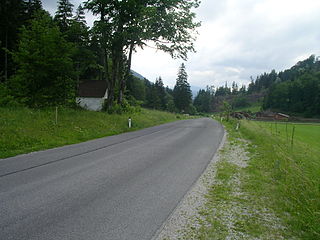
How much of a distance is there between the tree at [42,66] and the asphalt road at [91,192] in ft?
32.7

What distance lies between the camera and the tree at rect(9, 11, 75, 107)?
15.3 m

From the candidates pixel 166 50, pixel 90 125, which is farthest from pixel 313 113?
pixel 90 125

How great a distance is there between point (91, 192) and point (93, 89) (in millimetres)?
31940

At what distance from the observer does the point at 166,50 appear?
19.5 meters

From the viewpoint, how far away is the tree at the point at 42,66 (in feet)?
50.2

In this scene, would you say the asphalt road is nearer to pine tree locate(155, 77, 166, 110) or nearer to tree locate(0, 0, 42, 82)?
tree locate(0, 0, 42, 82)

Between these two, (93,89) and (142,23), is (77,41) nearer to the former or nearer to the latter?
(142,23)

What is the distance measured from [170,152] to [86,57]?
1680cm

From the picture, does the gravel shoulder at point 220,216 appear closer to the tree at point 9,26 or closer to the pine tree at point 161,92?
the tree at point 9,26

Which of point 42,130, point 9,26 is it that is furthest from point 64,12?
point 42,130

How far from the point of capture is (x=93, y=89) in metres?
34.3

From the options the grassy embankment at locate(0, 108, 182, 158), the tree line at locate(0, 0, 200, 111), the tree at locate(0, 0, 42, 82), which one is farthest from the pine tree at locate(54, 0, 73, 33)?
the grassy embankment at locate(0, 108, 182, 158)

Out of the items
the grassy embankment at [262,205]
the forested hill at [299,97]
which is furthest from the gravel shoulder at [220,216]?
the forested hill at [299,97]

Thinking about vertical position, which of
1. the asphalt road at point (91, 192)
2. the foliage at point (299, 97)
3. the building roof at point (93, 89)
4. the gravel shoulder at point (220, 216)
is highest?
the foliage at point (299, 97)
